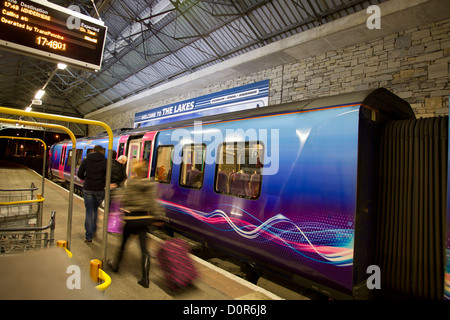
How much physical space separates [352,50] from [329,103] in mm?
5077

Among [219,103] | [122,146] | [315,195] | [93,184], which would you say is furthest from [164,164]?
[219,103]

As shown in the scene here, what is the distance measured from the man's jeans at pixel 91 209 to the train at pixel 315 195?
1974 mm

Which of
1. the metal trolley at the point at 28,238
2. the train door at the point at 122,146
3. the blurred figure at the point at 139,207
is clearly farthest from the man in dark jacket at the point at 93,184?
the train door at the point at 122,146

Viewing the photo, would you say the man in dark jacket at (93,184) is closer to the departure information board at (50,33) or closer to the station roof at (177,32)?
the departure information board at (50,33)

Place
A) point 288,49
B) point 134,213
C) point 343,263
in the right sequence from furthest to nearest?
point 288,49 < point 134,213 < point 343,263

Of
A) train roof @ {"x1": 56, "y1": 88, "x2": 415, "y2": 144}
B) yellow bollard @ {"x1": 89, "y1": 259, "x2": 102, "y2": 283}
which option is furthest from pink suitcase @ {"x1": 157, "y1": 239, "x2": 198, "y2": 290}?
train roof @ {"x1": 56, "y1": 88, "x2": 415, "y2": 144}

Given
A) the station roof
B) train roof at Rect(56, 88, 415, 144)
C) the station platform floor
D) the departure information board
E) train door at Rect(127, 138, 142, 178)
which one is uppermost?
the station roof

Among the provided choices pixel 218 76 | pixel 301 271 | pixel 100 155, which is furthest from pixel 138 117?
pixel 301 271

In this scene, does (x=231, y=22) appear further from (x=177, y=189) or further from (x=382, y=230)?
(x=382, y=230)

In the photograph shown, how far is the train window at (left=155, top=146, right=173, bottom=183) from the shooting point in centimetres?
632

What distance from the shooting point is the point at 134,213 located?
366cm

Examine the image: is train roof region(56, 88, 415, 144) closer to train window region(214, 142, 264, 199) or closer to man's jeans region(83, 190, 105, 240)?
train window region(214, 142, 264, 199)

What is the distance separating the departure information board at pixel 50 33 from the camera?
430 centimetres

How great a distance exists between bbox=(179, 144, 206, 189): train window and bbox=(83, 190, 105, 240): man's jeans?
1.63 metres
